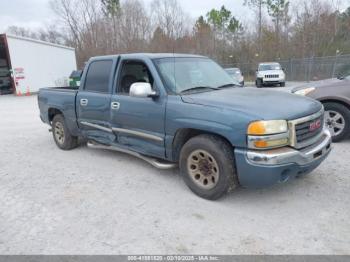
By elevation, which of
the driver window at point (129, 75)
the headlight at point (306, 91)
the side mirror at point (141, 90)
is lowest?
the headlight at point (306, 91)

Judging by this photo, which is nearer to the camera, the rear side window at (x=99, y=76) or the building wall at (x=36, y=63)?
the rear side window at (x=99, y=76)

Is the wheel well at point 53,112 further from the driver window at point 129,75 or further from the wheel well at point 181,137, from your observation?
the wheel well at point 181,137

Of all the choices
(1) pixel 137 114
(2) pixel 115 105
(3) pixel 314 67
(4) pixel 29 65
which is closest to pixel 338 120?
(1) pixel 137 114

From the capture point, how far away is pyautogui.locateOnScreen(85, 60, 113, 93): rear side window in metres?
5.02

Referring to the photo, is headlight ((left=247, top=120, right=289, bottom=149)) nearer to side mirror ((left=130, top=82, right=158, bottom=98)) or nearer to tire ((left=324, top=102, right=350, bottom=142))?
side mirror ((left=130, top=82, right=158, bottom=98))

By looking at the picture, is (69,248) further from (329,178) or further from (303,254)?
(329,178)

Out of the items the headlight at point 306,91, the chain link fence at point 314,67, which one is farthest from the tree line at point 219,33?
the headlight at point 306,91

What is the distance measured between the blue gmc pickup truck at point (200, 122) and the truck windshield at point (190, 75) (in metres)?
0.02

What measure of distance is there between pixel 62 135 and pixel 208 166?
3779 mm

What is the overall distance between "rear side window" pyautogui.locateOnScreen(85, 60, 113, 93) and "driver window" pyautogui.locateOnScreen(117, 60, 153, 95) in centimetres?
28

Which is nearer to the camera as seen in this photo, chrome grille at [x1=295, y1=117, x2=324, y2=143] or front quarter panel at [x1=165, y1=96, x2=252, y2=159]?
front quarter panel at [x1=165, y1=96, x2=252, y2=159]

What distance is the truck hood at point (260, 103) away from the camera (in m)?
3.34

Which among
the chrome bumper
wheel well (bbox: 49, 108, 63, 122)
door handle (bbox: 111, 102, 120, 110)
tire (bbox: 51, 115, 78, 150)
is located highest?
door handle (bbox: 111, 102, 120, 110)

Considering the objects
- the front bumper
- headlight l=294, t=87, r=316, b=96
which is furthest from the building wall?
the front bumper
